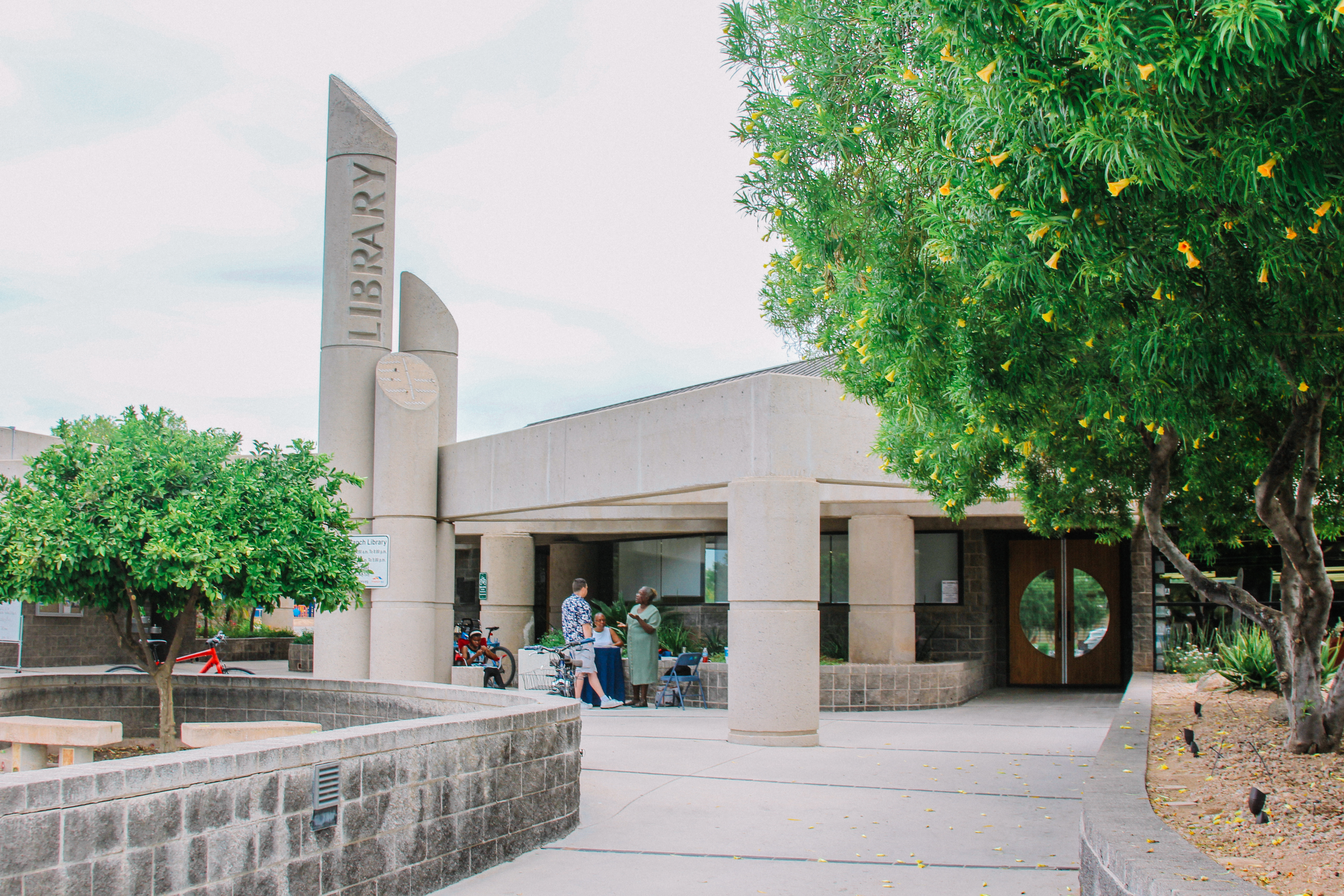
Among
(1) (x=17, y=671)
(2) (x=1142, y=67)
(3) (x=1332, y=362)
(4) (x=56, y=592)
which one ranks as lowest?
(1) (x=17, y=671)

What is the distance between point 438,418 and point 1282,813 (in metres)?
13.2

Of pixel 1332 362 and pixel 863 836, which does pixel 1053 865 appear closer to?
pixel 863 836

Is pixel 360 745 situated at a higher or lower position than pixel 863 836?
higher

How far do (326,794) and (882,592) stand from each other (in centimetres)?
1241

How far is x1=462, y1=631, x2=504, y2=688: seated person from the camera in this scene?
18.0 m

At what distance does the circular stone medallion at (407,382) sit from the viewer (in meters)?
16.4

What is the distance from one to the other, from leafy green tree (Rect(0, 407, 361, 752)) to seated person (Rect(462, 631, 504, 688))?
9043 millimetres

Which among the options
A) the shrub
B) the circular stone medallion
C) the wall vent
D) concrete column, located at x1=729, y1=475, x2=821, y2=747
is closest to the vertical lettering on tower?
the circular stone medallion

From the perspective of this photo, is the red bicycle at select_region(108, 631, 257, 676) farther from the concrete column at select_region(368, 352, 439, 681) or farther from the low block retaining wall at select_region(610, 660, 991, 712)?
the low block retaining wall at select_region(610, 660, 991, 712)

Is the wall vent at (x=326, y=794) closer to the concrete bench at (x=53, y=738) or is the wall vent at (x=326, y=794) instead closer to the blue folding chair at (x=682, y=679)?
the concrete bench at (x=53, y=738)

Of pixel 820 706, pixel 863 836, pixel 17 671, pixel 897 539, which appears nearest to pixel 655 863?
pixel 863 836

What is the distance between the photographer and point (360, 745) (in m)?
5.42

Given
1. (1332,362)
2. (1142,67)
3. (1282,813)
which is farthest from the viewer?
(1282,813)

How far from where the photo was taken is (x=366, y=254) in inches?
661
